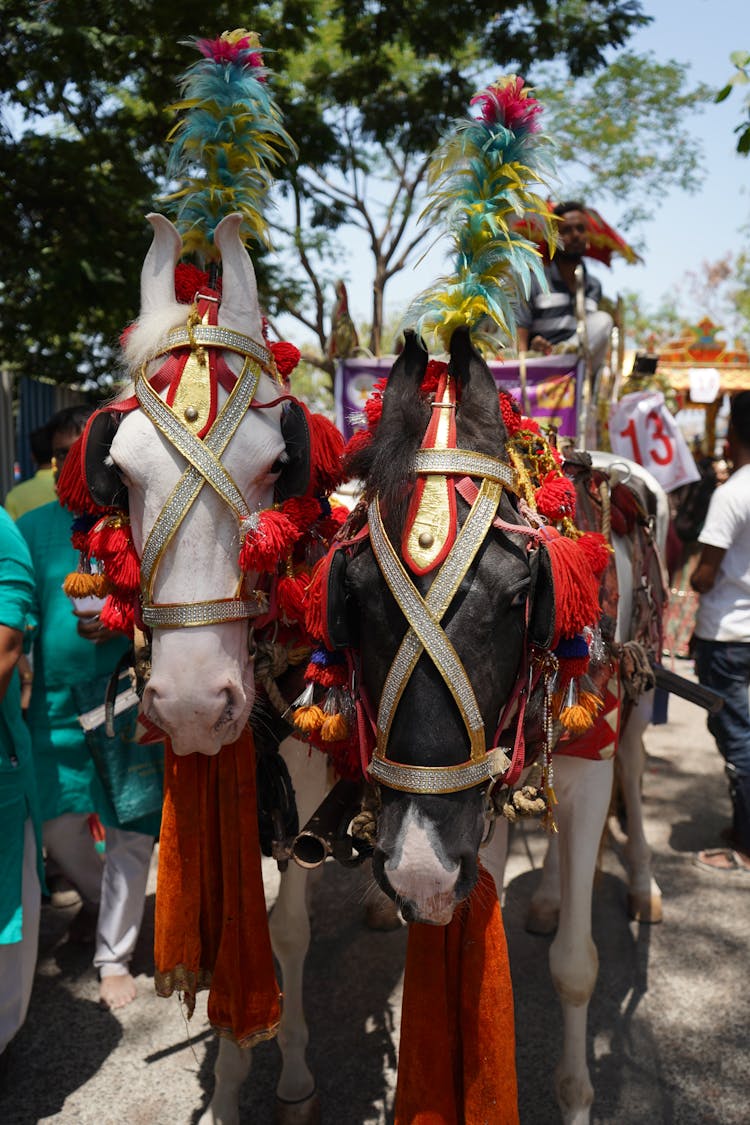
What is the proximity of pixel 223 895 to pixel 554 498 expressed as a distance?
1467 mm

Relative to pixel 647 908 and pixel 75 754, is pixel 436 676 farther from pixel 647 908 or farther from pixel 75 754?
pixel 647 908

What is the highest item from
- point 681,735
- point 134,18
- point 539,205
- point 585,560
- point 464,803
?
point 134,18

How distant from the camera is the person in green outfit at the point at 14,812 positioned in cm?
272

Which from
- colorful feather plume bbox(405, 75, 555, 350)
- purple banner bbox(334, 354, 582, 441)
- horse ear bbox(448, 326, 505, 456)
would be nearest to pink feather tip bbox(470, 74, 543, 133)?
colorful feather plume bbox(405, 75, 555, 350)

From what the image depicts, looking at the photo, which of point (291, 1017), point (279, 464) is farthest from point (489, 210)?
point (291, 1017)

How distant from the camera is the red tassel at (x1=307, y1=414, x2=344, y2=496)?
2375 mm

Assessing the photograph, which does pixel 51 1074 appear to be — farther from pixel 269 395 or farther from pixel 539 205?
pixel 539 205

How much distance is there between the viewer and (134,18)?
6.48 m

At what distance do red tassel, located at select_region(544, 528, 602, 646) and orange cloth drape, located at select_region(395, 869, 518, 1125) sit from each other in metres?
0.67

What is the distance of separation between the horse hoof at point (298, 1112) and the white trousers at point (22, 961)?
3.02 ft

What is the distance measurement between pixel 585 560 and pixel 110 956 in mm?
2772

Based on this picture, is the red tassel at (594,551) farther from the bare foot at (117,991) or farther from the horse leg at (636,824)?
the bare foot at (117,991)

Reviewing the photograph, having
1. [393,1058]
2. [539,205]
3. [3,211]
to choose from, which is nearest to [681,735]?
[393,1058]

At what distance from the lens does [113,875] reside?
371 centimetres
